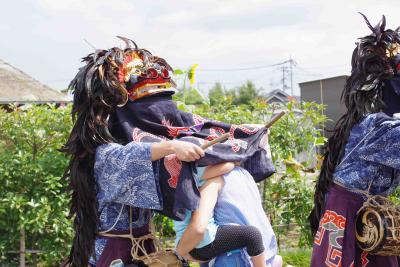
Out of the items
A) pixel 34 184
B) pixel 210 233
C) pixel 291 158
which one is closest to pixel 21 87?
pixel 34 184

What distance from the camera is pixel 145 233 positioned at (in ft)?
9.20

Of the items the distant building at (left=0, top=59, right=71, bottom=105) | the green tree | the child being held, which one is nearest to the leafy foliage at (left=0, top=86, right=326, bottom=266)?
the green tree

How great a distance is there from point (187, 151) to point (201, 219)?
0.32 meters

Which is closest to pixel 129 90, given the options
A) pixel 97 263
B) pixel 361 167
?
pixel 97 263

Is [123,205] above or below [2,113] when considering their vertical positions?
below

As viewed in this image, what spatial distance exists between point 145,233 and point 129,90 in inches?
28.1

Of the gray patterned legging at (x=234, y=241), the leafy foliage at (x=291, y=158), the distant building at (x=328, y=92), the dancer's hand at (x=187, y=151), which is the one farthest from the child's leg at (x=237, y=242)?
the distant building at (x=328, y=92)

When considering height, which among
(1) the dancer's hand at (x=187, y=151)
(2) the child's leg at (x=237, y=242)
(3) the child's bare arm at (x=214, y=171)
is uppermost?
(1) the dancer's hand at (x=187, y=151)

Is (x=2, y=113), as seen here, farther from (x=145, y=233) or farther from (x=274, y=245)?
(x=274, y=245)

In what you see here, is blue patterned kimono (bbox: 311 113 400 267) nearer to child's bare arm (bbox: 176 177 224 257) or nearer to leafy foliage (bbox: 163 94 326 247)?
child's bare arm (bbox: 176 177 224 257)

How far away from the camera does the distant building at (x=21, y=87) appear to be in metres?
12.4

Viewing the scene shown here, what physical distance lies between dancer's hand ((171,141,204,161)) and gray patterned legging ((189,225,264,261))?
0.39m

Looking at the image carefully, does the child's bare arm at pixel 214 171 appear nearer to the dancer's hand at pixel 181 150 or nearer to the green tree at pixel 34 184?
the dancer's hand at pixel 181 150

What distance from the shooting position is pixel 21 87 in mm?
12758
